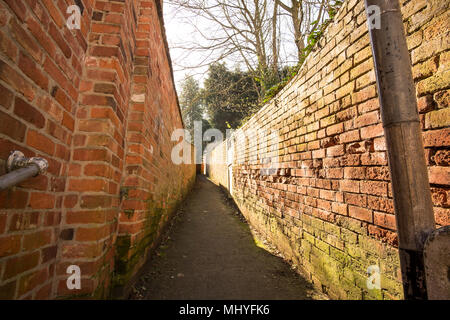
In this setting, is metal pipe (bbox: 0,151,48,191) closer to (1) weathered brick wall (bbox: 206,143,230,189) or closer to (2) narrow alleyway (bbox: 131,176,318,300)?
(2) narrow alleyway (bbox: 131,176,318,300)

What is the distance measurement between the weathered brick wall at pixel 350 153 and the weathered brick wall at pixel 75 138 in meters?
2.04

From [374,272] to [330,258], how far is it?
1.78 feet

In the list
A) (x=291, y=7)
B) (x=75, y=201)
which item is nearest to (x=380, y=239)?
(x=75, y=201)

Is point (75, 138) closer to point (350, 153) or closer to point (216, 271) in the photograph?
point (350, 153)

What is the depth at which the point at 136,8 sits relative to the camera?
7.16 feet

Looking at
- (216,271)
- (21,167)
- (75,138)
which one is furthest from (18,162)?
(216,271)

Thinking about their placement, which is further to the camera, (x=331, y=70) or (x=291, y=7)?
(x=291, y=7)

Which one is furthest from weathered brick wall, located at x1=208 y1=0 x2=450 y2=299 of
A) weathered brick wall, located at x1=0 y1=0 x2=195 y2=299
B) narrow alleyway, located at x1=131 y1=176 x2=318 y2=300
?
weathered brick wall, located at x1=0 y1=0 x2=195 y2=299

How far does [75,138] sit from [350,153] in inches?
91.8

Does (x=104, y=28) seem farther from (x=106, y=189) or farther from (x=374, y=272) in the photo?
(x=374, y=272)

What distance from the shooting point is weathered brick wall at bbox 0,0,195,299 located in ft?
3.04

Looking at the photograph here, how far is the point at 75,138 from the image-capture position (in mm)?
1443

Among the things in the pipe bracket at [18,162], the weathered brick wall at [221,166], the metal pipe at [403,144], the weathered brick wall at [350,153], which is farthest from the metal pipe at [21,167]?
the weathered brick wall at [221,166]

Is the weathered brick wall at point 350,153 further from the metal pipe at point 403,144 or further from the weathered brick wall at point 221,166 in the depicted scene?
the weathered brick wall at point 221,166
